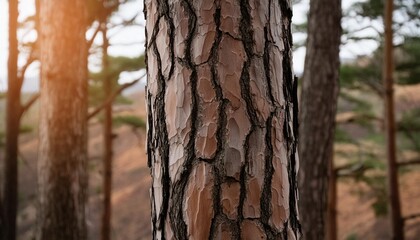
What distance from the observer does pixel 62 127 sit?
188 inches

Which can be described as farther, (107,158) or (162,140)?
(107,158)

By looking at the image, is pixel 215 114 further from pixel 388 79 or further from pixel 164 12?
pixel 388 79

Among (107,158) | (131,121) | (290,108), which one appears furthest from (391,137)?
(290,108)

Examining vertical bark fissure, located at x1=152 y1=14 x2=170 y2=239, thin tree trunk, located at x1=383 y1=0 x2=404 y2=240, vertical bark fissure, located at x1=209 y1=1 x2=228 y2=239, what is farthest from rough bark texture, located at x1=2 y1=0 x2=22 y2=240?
vertical bark fissure, located at x1=209 y1=1 x2=228 y2=239

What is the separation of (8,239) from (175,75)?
309 inches

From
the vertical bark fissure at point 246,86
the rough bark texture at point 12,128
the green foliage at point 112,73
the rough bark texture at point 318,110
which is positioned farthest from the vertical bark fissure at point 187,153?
the green foliage at point 112,73

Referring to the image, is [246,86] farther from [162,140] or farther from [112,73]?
[112,73]

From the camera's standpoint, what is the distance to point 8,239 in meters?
8.32

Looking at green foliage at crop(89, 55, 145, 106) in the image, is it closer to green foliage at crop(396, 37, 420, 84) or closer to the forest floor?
the forest floor

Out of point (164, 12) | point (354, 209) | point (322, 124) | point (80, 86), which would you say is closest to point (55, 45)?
point (80, 86)

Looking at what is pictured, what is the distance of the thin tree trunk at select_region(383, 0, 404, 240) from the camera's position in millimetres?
10438

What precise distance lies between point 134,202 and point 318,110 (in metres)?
20.6

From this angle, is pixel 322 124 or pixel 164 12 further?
pixel 322 124

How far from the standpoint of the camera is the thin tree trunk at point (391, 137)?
1044cm
